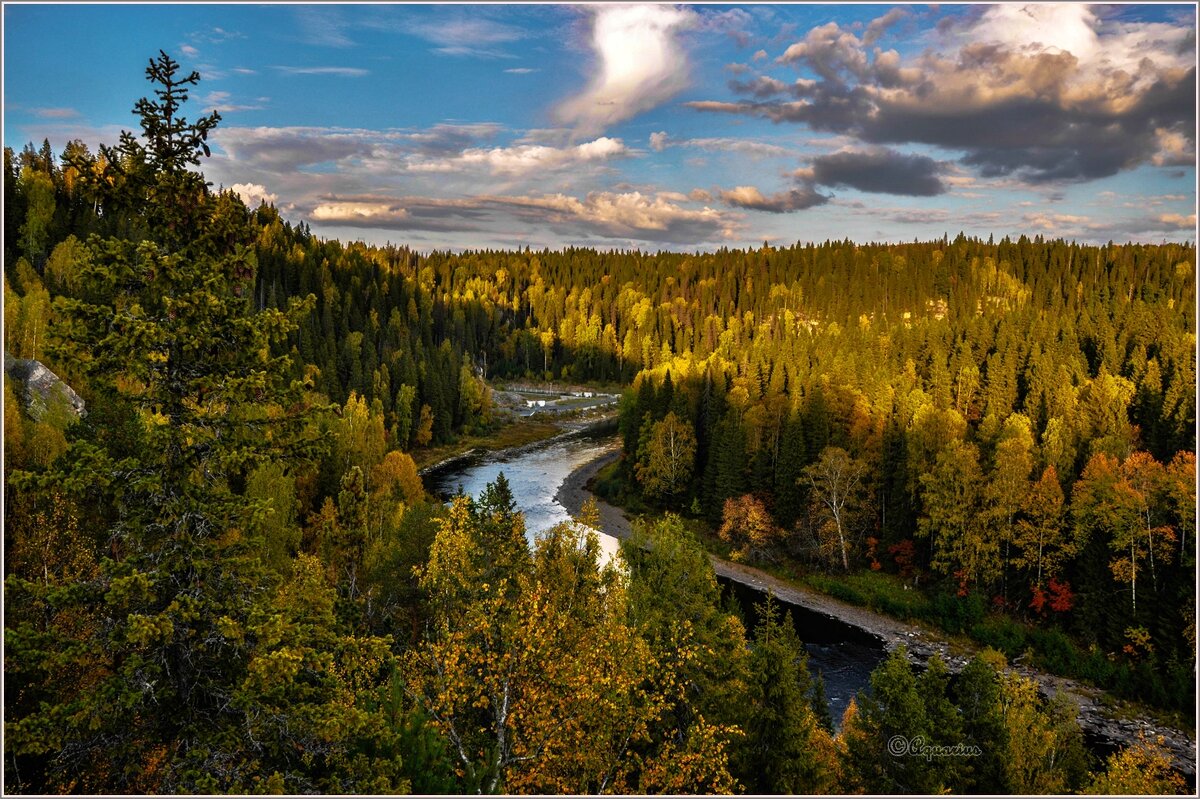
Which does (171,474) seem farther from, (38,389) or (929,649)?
(929,649)

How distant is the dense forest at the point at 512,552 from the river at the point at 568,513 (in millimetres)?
5248

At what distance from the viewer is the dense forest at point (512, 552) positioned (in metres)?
10.2

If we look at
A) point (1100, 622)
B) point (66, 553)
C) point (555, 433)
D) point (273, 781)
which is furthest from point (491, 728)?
point (555, 433)

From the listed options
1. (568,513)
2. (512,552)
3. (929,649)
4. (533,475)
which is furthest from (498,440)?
(512,552)

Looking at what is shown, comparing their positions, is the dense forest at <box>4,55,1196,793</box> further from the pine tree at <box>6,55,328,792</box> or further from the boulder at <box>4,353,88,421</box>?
the boulder at <box>4,353,88,421</box>

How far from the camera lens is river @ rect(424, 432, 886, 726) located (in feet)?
130

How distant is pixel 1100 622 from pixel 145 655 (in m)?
48.6

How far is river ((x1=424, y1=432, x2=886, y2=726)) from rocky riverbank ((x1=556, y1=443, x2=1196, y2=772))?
1.27 metres

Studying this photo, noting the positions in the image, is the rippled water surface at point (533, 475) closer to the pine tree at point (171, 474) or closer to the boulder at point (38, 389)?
the boulder at point (38, 389)

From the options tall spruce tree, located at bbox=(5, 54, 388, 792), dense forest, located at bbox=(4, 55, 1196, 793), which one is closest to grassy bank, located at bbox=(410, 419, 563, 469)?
dense forest, located at bbox=(4, 55, 1196, 793)

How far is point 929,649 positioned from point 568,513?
32416mm

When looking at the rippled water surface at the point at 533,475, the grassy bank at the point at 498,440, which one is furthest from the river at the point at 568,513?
the grassy bank at the point at 498,440

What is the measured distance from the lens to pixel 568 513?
215 feet

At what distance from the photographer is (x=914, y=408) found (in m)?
61.8
